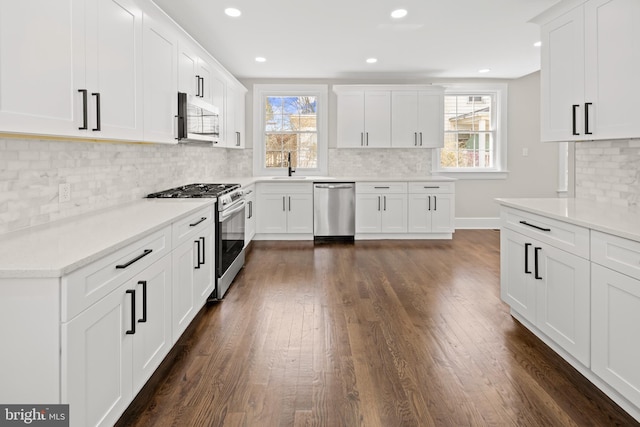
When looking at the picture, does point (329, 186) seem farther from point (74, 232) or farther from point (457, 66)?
point (74, 232)

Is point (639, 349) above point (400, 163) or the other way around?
the other way around

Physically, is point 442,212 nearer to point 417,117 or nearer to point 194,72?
Answer: point 417,117

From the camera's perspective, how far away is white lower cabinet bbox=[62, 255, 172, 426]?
4.68 ft

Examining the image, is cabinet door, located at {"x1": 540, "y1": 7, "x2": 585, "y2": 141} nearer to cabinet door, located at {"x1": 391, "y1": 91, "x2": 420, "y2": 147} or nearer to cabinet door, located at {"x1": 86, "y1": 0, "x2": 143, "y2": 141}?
cabinet door, located at {"x1": 86, "y1": 0, "x2": 143, "y2": 141}

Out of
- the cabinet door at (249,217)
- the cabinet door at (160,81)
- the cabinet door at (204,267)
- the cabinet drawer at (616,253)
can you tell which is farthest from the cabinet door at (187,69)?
the cabinet drawer at (616,253)

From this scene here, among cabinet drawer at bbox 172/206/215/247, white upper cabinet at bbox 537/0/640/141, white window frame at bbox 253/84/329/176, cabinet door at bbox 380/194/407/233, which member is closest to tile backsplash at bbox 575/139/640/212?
white upper cabinet at bbox 537/0/640/141

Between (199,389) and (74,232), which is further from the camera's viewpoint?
(199,389)

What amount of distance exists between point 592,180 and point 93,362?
11.1 feet

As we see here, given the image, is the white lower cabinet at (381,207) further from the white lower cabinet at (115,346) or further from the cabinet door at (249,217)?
the white lower cabinet at (115,346)

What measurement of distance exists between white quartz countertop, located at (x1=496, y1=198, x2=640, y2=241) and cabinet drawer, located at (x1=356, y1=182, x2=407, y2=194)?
3109 mm

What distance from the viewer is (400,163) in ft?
23.0

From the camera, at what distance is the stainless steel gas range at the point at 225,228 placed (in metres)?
3.60

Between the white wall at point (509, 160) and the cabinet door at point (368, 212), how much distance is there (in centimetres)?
79

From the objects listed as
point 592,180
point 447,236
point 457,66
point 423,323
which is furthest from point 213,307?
point 457,66
